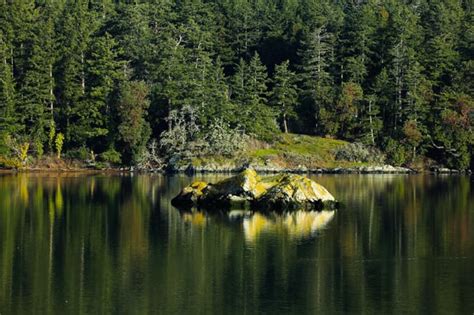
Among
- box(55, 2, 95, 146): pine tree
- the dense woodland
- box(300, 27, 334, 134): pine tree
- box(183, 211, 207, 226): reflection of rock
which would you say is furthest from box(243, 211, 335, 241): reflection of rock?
box(300, 27, 334, 134): pine tree

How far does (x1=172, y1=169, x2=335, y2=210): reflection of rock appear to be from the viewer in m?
58.8

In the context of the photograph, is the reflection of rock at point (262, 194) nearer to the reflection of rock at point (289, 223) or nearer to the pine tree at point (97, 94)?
the reflection of rock at point (289, 223)

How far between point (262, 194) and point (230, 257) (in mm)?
19962

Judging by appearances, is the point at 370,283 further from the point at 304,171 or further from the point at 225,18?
the point at 225,18

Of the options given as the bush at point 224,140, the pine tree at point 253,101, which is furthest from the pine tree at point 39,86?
the pine tree at point 253,101

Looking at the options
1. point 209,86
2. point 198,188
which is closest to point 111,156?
point 209,86

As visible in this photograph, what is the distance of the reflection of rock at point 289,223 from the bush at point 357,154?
149ft

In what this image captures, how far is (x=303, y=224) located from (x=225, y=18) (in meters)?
80.4

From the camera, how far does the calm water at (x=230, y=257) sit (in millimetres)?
30641

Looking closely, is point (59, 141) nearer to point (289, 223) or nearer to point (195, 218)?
point (195, 218)

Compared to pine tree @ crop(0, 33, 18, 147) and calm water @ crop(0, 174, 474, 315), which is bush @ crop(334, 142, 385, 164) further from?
pine tree @ crop(0, 33, 18, 147)

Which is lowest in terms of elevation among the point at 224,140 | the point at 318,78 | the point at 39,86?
the point at 224,140

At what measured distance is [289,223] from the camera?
170 feet

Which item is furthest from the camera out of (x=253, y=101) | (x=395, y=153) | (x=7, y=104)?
(x=253, y=101)
